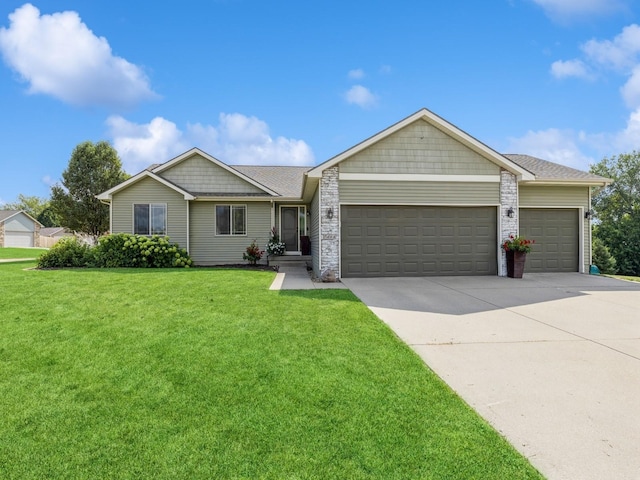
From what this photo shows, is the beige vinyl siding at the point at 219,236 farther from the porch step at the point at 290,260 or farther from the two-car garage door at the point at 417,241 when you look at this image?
the two-car garage door at the point at 417,241

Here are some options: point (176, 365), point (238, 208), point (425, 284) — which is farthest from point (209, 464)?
point (238, 208)

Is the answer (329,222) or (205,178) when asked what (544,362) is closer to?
(329,222)

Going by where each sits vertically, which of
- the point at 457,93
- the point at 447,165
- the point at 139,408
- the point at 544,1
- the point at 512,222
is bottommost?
the point at 139,408

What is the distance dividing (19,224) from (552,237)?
5606 cm

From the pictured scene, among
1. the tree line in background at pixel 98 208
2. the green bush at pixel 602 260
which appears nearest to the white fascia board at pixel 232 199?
the tree line in background at pixel 98 208

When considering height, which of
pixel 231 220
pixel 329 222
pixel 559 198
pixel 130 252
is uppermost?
pixel 559 198

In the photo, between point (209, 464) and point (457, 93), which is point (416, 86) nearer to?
point (457, 93)

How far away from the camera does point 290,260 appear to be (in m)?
15.5

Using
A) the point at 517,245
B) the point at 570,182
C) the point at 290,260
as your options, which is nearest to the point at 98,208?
the point at 290,260

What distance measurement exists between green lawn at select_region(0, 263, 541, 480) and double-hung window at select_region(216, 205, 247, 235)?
32.0 feet

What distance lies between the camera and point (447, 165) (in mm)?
10984

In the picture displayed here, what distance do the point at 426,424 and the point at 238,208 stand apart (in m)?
13.9

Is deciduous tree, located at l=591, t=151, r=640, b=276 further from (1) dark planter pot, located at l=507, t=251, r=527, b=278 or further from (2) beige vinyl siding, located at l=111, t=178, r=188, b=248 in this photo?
(2) beige vinyl siding, located at l=111, t=178, r=188, b=248

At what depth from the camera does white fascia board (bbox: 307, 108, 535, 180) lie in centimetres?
1046
